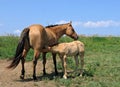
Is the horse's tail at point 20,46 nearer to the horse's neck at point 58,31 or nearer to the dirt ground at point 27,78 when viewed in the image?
the dirt ground at point 27,78

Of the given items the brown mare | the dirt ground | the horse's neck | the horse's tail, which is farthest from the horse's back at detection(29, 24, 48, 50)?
the horse's neck

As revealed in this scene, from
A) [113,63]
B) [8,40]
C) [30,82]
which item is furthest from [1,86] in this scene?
[8,40]

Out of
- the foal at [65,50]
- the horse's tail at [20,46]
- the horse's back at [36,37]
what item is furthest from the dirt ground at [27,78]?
the horse's back at [36,37]

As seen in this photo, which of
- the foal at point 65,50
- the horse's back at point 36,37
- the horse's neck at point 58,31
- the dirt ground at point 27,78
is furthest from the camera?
the horse's neck at point 58,31

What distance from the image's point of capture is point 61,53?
1012cm

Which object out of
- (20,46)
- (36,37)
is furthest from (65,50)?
(20,46)

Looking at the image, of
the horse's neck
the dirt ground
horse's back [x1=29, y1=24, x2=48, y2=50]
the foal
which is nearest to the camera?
A: the dirt ground

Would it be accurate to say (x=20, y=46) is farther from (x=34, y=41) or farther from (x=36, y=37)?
(x=36, y=37)

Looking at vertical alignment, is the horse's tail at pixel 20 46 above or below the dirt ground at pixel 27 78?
above

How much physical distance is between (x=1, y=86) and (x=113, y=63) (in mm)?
5200

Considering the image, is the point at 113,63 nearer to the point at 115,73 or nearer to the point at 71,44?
the point at 115,73

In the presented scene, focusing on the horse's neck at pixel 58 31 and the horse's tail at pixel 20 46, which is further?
the horse's neck at pixel 58 31

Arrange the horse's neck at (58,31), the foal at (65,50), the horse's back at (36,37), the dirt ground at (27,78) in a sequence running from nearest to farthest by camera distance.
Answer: the dirt ground at (27,78) → the horse's back at (36,37) → the foal at (65,50) → the horse's neck at (58,31)

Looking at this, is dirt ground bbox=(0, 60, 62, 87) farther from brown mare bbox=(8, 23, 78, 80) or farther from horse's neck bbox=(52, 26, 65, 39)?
horse's neck bbox=(52, 26, 65, 39)
